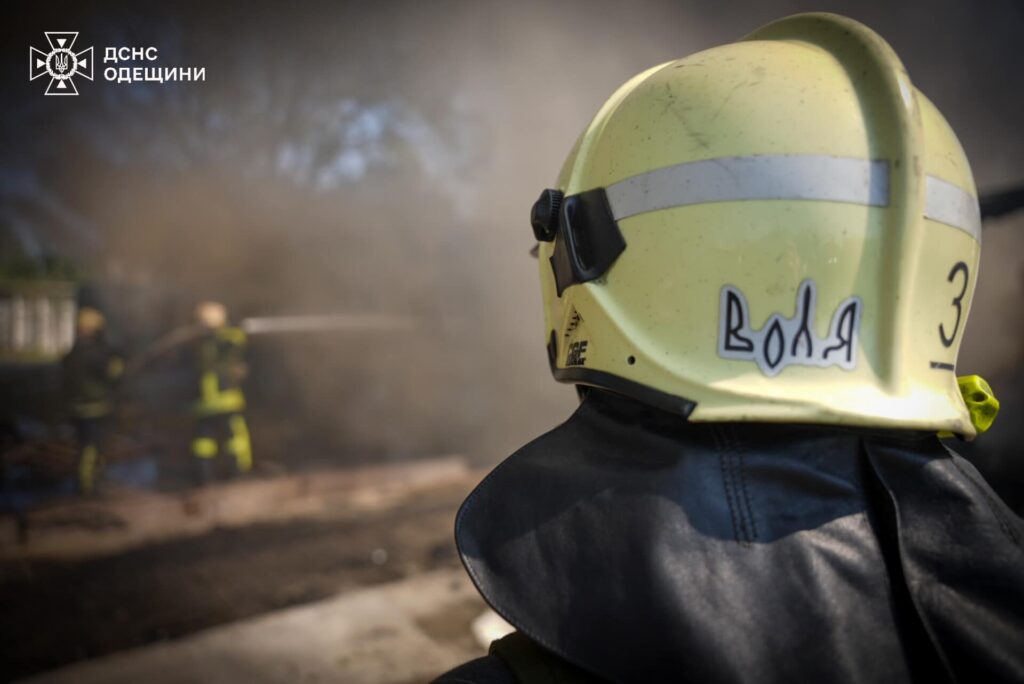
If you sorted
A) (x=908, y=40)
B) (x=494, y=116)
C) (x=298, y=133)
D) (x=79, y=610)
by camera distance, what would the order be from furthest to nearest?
(x=494, y=116) → (x=298, y=133) → (x=908, y=40) → (x=79, y=610)

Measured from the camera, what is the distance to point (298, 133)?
559cm

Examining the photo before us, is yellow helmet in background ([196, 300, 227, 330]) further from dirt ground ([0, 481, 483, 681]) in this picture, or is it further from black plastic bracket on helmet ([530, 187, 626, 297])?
black plastic bracket on helmet ([530, 187, 626, 297])

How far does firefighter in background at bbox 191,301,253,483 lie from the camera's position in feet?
16.0

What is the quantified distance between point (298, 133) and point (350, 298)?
1.60 meters

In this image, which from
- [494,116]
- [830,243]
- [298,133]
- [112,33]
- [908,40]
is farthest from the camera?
[494,116]

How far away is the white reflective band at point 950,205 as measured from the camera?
2.99 feet

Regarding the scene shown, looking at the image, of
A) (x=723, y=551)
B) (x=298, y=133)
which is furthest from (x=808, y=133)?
(x=298, y=133)

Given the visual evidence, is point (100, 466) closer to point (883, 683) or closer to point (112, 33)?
point (112, 33)

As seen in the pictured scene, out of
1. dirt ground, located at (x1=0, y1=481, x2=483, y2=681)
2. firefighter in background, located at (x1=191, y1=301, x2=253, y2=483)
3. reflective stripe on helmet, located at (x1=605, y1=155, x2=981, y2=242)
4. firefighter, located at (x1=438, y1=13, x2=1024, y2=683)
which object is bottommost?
dirt ground, located at (x1=0, y1=481, x2=483, y2=681)

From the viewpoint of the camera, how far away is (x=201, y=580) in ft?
13.0

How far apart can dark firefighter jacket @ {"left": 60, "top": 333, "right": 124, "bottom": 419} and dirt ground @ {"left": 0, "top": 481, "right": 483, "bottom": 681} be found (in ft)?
3.70

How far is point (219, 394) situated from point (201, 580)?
1.58 metres

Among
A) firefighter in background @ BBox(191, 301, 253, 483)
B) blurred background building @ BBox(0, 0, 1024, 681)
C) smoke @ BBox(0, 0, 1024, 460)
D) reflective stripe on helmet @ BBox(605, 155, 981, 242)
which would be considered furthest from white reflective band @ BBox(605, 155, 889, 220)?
firefighter in background @ BBox(191, 301, 253, 483)

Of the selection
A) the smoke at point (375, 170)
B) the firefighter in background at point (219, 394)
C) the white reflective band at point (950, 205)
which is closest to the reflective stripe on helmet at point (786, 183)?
the white reflective band at point (950, 205)
